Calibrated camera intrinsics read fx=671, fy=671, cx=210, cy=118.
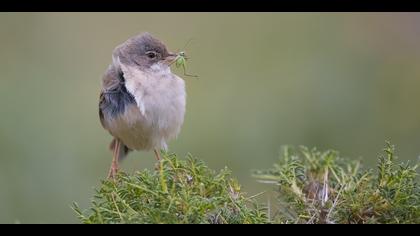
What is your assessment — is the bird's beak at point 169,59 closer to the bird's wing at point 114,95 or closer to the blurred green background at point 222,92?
→ the bird's wing at point 114,95

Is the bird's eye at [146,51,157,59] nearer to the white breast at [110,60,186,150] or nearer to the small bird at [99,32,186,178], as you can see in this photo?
the small bird at [99,32,186,178]

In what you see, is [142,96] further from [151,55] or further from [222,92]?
[222,92]

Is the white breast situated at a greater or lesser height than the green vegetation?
greater

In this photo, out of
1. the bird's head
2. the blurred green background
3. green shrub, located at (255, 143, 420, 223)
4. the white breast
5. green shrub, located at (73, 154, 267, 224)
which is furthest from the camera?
the blurred green background

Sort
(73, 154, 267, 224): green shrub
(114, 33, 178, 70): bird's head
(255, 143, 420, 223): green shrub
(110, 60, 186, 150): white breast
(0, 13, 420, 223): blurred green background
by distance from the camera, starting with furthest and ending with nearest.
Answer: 1. (0, 13, 420, 223): blurred green background
2. (114, 33, 178, 70): bird's head
3. (110, 60, 186, 150): white breast
4. (255, 143, 420, 223): green shrub
5. (73, 154, 267, 224): green shrub

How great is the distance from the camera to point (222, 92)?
8.84m

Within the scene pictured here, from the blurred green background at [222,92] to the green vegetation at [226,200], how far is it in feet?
13.3

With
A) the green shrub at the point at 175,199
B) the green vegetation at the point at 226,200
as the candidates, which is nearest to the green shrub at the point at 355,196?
the green vegetation at the point at 226,200

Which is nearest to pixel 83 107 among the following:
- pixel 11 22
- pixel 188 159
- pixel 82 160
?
pixel 82 160

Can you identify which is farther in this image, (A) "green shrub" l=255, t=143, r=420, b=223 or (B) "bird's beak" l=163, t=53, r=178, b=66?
(B) "bird's beak" l=163, t=53, r=178, b=66

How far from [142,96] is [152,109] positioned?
12 cm

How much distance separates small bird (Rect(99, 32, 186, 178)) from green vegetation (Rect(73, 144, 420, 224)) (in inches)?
89.1

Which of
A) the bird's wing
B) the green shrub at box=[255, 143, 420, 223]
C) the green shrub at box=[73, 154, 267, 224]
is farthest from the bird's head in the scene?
the green shrub at box=[73, 154, 267, 224]

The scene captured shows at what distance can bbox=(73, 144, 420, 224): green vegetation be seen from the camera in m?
2.31
